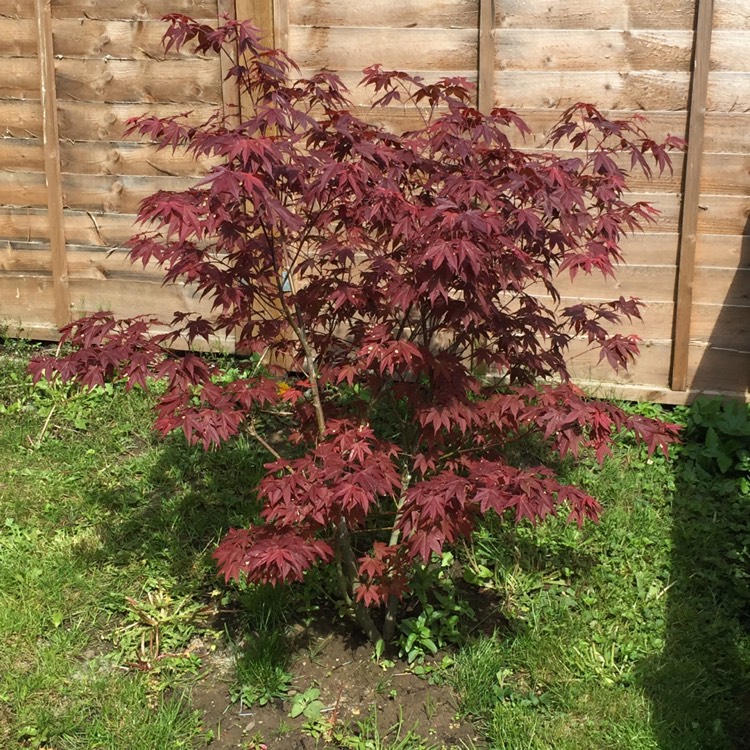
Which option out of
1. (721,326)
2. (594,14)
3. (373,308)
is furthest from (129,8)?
(721,326)

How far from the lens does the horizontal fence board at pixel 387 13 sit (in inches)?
208

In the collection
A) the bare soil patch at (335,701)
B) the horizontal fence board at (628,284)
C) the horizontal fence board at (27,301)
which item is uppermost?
the horizontal fence board at (628,284)

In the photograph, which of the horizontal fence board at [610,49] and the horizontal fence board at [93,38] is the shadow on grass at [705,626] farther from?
the horizontal fence board at [93,38]

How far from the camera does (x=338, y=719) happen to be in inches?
143

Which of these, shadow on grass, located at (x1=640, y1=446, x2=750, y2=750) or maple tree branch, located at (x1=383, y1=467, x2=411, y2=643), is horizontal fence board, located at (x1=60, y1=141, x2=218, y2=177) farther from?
shadow on grass, located at (x1=640, y1=446, x2=750, y2=750)

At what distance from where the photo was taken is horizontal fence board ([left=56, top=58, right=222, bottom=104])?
18.7 ft

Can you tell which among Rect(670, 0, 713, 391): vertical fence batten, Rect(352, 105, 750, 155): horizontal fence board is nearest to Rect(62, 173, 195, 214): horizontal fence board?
Rect(352, 105, 750, 155): horizontal fence board

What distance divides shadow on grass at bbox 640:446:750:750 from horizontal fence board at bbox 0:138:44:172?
4139mm

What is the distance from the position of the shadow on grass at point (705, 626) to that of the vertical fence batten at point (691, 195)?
28.1 inches

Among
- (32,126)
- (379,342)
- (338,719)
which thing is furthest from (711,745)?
(32,126)

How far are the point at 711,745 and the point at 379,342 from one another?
1.77 metres

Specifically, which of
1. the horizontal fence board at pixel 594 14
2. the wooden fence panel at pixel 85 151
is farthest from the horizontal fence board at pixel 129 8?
the horizontal fence board at pixel 594 14

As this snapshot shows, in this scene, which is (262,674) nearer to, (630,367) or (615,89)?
(630,367)

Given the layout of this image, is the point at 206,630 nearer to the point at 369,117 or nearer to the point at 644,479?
the point at 644,479
